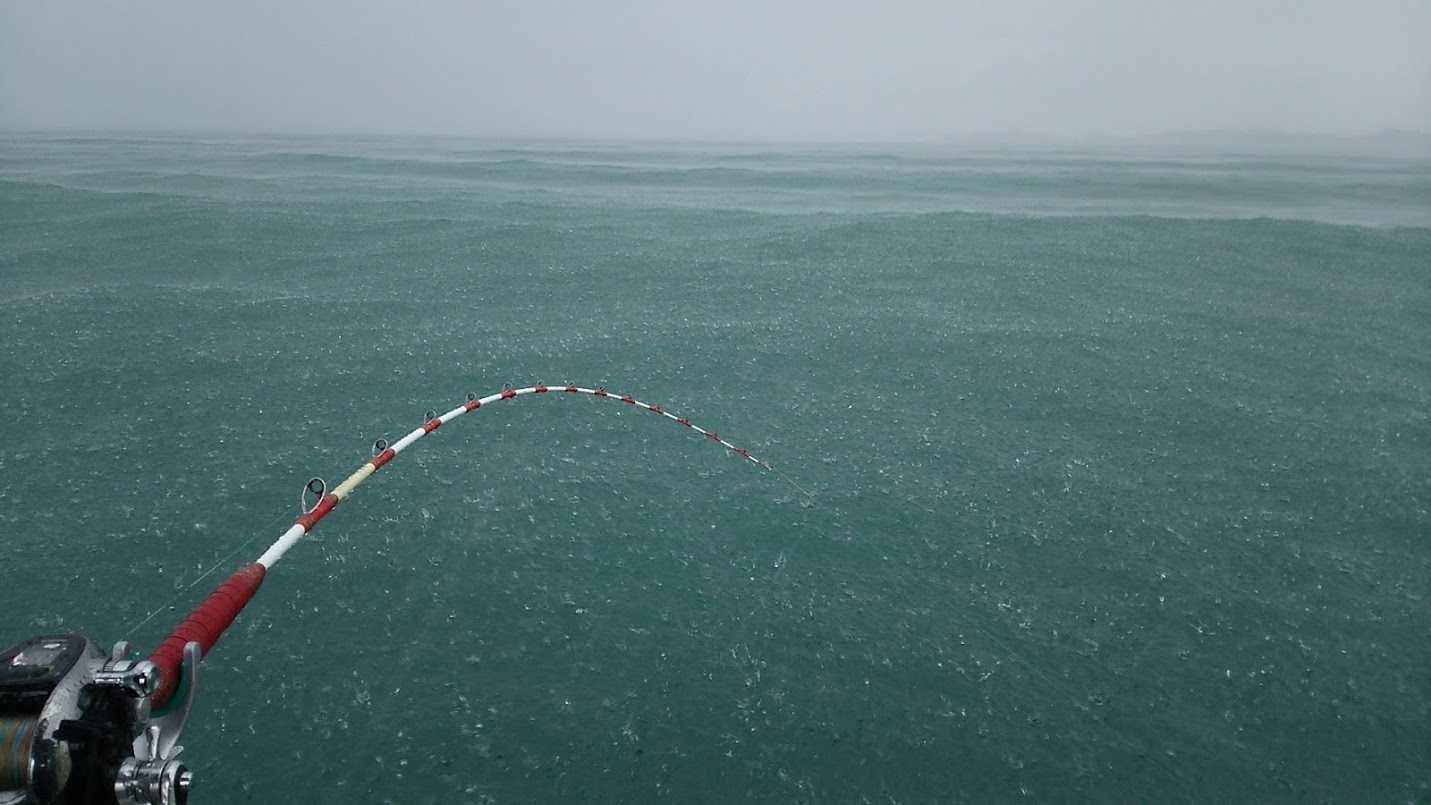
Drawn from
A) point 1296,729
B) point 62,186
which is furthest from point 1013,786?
point 62,186

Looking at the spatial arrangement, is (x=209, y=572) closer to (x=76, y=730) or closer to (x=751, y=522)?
(x=751, y=522)

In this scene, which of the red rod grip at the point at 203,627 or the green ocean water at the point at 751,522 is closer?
the red rod grip at the point at 203,627

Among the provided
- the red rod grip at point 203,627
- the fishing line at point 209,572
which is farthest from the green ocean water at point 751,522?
the red rod grip at point 203,627

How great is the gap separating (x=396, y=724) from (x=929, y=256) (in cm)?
2229

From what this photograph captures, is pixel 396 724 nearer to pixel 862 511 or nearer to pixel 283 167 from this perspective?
pixel 862 511

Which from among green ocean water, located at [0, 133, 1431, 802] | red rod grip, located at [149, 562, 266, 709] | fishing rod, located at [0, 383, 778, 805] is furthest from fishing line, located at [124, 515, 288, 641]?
fishing rod, located at [0, 383, 778, 805]

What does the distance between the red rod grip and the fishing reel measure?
139 millimetres

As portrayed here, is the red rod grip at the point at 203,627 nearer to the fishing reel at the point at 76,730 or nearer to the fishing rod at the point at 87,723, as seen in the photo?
the fishing rod at the point at 87,723

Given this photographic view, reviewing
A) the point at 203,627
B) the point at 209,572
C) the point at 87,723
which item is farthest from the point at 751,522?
the point at 87,723

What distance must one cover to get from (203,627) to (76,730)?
739mm

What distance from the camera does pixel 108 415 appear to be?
1288 centimetres

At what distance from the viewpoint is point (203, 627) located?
152 inches

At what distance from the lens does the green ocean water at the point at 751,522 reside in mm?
7133

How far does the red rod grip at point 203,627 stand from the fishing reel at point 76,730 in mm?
139
